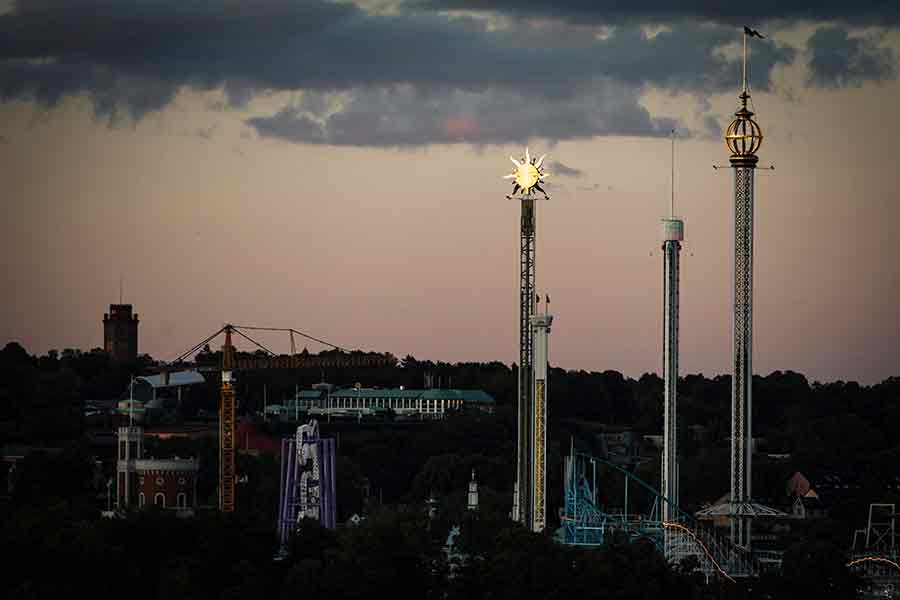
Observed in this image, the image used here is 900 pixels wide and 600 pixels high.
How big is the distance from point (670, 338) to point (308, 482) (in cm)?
2394

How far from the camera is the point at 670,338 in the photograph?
533ft

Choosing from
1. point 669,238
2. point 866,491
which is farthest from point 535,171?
point 866,491

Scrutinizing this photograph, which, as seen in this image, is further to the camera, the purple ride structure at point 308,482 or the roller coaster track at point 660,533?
the purple ride structure at point 308,482

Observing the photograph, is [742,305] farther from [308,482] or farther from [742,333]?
[308,482]

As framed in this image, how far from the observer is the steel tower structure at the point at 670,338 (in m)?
162

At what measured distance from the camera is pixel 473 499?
17775cm

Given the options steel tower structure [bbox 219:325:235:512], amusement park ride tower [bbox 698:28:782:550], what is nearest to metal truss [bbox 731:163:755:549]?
amusement park ride tower [bbox 698:28:782:550]

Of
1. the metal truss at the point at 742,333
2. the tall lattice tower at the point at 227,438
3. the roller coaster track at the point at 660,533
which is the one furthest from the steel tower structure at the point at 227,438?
the metal truss at the point at 742,333

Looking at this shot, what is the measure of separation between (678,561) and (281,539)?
22.9 metres

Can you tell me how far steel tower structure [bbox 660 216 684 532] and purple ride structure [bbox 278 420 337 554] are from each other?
18.7 metres

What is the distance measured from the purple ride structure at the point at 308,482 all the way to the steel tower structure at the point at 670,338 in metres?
18.7

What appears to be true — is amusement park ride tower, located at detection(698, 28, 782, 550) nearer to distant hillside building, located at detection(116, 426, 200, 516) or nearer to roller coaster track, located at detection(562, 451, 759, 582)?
roller coaster track, located at detection(562, 451, 759, 582)

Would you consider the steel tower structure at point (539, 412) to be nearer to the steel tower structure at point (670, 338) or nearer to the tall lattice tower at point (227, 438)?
the steel tower structure at point (670, 338)

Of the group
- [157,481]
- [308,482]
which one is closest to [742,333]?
[308,482]
